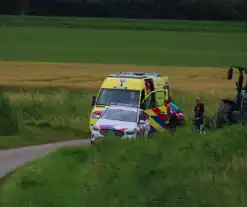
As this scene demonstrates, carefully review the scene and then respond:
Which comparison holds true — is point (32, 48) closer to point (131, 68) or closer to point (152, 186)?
point (131, 68)

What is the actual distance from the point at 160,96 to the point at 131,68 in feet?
99.2

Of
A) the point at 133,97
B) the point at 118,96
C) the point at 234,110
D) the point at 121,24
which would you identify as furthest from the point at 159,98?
the point at 121,24

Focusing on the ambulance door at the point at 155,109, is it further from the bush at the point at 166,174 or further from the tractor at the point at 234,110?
the bush at the point at 166,174

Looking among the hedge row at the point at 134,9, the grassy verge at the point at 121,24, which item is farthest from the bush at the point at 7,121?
the hedge row at the point at 134,9

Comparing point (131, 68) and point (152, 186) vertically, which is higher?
point (152, 186)

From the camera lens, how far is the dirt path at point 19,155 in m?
21.4

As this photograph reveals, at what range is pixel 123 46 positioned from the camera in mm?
84125

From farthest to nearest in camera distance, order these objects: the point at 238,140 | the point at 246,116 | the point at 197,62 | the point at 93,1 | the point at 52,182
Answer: the point at 93,1
the point at 197,62
the point at 246,116
the point at 238,140
the point at 52,182

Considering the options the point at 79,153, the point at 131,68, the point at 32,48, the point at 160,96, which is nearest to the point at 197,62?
the point at 131,68

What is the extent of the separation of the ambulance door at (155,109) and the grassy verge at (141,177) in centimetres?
835

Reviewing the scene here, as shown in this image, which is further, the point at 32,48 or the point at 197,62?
the point at 32,48

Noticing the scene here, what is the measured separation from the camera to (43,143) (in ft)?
94.6

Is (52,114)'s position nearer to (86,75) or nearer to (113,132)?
(113,132)

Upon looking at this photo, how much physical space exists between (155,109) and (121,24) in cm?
7423
